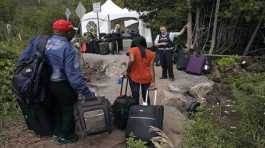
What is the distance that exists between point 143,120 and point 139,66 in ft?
5.55

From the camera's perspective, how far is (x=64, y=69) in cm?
633

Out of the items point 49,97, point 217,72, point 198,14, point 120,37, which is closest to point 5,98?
point 49,97

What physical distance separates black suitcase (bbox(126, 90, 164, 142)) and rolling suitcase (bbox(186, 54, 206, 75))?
29.5ft

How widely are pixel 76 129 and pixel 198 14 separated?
505 inches

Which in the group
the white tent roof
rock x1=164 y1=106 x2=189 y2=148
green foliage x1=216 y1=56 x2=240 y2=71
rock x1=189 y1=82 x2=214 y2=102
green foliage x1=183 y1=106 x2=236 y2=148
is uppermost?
the white tent roof

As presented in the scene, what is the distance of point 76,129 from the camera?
6.81m

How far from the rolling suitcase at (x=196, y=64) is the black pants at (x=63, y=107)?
918 centimetres

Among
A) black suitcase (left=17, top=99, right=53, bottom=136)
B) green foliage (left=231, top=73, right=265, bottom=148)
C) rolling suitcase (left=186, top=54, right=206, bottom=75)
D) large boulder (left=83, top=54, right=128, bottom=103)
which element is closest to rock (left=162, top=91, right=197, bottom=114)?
large boulder (left=83, top=54, right=128, bottom=103)

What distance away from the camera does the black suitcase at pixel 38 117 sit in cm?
678

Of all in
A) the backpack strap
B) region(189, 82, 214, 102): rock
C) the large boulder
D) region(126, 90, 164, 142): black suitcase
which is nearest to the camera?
the backpack strap

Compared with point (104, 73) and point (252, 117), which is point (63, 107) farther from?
point (104, 73)

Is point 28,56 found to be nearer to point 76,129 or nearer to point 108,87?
point 76,129

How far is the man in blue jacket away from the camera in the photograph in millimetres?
6301

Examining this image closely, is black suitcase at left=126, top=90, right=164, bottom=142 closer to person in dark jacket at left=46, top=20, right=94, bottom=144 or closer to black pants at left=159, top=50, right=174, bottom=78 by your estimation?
person in dark jacket at left=46, top=20, right=94, bottom=144
